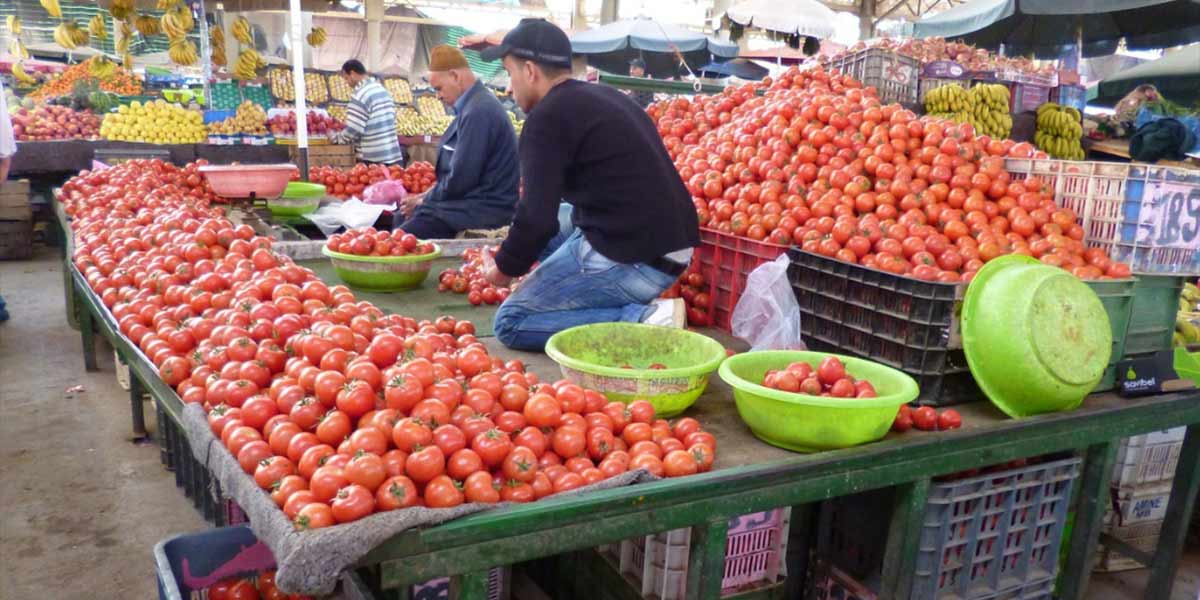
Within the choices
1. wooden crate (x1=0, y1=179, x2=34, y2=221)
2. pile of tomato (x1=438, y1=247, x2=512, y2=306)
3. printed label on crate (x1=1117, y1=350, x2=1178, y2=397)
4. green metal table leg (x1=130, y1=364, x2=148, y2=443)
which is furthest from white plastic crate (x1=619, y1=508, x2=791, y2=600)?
wooden crate (x1=0, y1=179, x2=34, y2=221)

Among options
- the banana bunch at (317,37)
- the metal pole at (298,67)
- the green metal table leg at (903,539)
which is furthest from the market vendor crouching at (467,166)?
the banana bunch at (317,37)

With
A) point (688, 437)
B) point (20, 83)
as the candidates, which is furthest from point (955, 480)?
point (20, 83)

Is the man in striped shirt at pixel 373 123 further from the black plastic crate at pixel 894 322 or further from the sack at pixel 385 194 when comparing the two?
the black plastic crate at pixel 894 322

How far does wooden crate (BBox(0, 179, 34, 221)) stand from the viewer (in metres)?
8.73

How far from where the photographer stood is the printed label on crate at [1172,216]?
119 inches

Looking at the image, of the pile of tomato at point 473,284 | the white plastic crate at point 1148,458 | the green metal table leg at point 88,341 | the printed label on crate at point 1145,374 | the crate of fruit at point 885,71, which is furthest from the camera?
the crate of fruit at point 885,71

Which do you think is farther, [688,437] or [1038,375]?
[1038,375]

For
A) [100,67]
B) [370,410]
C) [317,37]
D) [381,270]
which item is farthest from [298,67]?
[100,67]

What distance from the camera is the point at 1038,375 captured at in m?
2.55

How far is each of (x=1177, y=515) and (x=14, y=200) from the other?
10284 millimetres

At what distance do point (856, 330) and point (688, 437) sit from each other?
1086 mm

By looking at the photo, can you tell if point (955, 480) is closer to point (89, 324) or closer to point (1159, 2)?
point (89, 324)

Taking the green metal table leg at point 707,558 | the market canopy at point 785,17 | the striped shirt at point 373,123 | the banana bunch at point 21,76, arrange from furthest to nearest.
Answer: the banana bunch at point 21,76
the market canopy at point 785,17
the striped shirt at point 373,123
the green metal table leg at point 707,558

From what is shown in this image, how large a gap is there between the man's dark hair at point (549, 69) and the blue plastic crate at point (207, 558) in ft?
6.13
